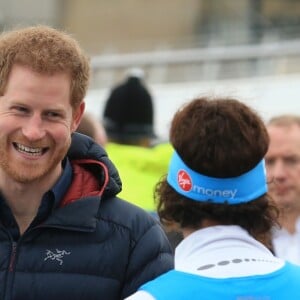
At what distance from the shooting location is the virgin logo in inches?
121

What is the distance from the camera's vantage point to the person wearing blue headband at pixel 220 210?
2.85 meters

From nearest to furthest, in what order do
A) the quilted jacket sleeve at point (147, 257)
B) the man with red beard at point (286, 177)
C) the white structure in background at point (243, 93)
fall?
the quilted jacket sleeve at point (147, 257)
the man with red beard at point (286, 177)
the white structure in background at point (243, 93)

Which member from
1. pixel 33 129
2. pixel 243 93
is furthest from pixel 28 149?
pixel 243 93

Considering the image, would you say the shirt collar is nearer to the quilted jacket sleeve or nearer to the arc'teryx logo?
the arc'teryx logo

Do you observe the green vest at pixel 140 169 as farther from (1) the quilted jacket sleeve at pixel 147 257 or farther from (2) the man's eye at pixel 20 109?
(2) the man's eye at pixel 20 109

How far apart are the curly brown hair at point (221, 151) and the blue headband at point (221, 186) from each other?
16mm

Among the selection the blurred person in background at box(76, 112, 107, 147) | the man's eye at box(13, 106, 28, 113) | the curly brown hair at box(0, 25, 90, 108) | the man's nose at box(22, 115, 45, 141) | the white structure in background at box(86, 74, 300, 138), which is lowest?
the man's nose at box(22, 115, 45, 141)

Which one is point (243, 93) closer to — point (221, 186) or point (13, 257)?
point (13, 257)

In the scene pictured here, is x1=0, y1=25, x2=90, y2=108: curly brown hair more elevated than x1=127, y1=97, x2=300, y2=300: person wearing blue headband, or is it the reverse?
x1=0, y1=25, x2=90, y2=108: curly brown hair

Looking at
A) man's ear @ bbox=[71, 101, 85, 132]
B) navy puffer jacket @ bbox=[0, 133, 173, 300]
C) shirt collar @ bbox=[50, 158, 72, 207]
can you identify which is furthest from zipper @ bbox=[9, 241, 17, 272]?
man's ear @ bbox=[71, 101, 85, 132]

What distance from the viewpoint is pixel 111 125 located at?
840cm

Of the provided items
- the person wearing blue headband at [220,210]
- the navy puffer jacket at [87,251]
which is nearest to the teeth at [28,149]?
the navy puffer jacket at [87,251]

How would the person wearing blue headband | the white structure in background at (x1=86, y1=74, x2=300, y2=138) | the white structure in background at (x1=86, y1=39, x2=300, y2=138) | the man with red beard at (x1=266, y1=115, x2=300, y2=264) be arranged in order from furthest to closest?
1. the white structure in background at (x1=86, y1=39, x2=300, y2=138)
2. the white structure in background at (x1=86, y1=74, x2=300, y2=138)
3. the man with red beard at (x1=266, y1=115, x2=300, y2=264)
4. the person wearing blue headband

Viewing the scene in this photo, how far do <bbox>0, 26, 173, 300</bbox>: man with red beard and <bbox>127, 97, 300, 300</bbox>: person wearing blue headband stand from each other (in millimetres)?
268
